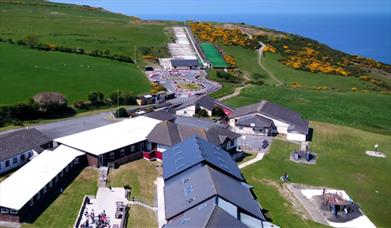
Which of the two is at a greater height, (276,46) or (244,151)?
(276,46)

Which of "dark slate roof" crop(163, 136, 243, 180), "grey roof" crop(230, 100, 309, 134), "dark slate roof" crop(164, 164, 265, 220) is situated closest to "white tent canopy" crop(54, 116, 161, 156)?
"dark slate roof" crop(163, 136, 243, 180)

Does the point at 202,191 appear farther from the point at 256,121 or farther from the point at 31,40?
the point at 31,40

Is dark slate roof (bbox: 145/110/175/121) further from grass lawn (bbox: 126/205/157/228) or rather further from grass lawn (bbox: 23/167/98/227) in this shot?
grass lawn (bbox: 126/205/157/228)

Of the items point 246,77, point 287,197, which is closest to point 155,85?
point 246,77

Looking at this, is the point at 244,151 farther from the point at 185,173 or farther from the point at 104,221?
the point at 104,221

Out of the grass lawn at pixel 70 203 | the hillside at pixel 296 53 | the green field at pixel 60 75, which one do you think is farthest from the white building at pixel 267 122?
the hillside at pixel 296 53

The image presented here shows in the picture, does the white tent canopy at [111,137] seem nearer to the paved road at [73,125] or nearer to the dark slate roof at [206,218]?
the paved road at [73,125]
